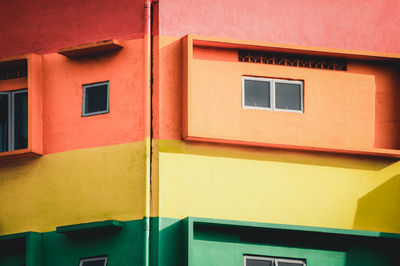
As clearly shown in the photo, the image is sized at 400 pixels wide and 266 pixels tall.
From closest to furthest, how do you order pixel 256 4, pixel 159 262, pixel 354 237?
pixel 159 262, pixel 354 237, pixel 256 4

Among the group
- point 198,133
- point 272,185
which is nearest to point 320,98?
point 272,185

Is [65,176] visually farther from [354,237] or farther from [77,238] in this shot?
[354,237]

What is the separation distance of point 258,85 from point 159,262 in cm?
377

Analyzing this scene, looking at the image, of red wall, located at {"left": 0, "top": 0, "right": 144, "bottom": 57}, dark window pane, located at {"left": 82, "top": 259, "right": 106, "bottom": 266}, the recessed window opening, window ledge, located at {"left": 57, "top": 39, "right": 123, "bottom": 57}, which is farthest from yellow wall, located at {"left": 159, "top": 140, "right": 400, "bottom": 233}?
red wall, located at {"left": 0, "top": 0, "right": 144, "bottom": 57}

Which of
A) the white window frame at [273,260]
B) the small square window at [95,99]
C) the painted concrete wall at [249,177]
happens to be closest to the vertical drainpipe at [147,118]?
the painted concrete wall at [249,177]

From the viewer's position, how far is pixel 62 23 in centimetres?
1755

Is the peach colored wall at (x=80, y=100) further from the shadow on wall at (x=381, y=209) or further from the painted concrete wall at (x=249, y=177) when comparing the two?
the shadow on wall at (x=381, y=209)

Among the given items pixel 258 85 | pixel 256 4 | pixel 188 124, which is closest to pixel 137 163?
pixel 188 124

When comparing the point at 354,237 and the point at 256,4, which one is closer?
the point at 354,237

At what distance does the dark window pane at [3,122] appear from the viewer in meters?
17.5

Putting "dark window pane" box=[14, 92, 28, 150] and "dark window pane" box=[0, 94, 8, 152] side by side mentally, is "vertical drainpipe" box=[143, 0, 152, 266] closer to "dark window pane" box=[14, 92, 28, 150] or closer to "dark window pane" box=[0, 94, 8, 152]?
"dark window pane" box=[14, 92, 28, 150]

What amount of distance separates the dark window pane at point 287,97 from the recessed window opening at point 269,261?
2.78 m

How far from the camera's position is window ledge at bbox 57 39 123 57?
1686cm

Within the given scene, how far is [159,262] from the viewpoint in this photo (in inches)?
611
